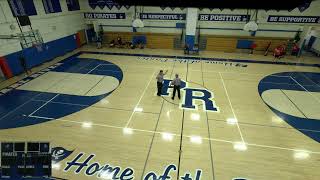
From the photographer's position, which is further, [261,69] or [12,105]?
[261,69]

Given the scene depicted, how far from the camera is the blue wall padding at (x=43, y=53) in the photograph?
44.3ft

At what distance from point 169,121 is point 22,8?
13.8m

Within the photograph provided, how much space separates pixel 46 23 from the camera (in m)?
16.4

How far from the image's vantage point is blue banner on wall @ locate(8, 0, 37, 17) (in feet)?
43.0

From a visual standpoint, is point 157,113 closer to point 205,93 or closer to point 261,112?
point 205,93

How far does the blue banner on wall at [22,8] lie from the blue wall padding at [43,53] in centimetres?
254

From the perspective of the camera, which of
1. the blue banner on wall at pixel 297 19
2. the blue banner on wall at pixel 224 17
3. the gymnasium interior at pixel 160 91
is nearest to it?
the gymnasium interior at pixel 160 91

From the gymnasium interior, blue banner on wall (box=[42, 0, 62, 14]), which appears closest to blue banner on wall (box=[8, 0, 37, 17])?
the gymnasium interior

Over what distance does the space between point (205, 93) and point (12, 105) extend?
34.6 ft

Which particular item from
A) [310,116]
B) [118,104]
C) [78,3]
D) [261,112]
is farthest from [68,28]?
[310,116]

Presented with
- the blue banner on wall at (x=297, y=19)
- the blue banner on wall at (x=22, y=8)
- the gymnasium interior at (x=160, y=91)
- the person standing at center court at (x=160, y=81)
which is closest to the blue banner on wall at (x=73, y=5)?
the gymnasium interior at (x=160, y=91)

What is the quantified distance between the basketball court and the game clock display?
1.60 m

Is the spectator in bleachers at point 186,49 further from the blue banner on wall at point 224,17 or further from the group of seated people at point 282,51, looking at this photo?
the group of seated people at point 282,51

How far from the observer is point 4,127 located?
8.34 m
